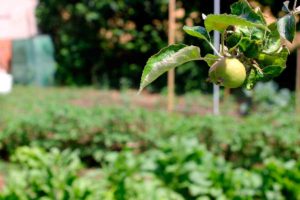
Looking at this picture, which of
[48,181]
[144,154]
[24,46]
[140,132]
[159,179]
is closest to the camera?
[48,181]

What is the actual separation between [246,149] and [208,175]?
1933 millimetres

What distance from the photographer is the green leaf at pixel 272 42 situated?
0.59 meters

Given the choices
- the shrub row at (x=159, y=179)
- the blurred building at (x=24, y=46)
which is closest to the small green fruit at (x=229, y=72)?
the shrub row at (x=159, y=179)

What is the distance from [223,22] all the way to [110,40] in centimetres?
1168

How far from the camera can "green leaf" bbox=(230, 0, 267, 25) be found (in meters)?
0.56

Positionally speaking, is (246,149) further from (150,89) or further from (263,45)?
(150,89)

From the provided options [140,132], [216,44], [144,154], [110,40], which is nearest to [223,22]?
[216,44]

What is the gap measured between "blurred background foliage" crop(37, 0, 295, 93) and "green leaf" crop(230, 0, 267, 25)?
32.4 feet

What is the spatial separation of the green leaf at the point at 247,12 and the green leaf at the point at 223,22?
0.01m

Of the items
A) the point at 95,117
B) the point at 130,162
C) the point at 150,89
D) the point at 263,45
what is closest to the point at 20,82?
the point at 150,89

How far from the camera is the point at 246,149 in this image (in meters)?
4.82

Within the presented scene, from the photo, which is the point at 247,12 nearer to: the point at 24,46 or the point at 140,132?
the point at 140,132

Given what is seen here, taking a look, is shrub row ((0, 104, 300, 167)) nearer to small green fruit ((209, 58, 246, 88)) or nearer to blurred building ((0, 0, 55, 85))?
small green fruit ((209, 58, 246, 88))

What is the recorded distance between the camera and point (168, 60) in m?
0.56
